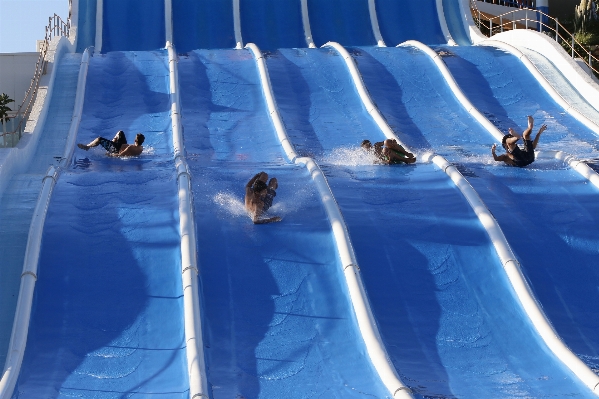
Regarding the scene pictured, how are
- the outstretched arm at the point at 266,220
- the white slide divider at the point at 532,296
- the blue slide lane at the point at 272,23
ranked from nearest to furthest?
1. the white slide divider at the point at 532,296
2. the outstretched arm at the point at 266,220
3. the blue slide lane at the point at 272,23

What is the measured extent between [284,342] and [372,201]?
7.83 feet

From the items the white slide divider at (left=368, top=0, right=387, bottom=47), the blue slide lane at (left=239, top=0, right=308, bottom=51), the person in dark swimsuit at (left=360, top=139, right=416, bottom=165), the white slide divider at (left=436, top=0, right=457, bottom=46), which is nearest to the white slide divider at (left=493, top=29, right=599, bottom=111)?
the white slide divider at (left=436, top=0, right=457, bottom=46)

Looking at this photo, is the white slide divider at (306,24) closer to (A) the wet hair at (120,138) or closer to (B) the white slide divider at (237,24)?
(B) the white slide divider at (237,24)

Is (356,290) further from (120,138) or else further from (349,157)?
(120,138)

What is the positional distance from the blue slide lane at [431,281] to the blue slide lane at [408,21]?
5873 mm

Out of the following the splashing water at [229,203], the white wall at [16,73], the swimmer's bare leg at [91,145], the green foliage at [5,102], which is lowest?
the splashing water at [229,203]

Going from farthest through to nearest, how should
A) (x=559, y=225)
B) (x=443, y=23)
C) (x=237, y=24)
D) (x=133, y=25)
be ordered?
1. (x=443, y=23)
2. (x=237, y=24)
3. (x=133, y=25)
4. (x=559, y=225)

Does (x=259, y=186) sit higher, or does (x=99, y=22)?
(x=99, y=22)

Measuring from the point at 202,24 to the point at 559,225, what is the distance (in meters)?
10.6

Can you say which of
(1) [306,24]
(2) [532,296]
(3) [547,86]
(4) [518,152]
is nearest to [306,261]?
(2) [532,296]

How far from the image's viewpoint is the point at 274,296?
7316 millimetres

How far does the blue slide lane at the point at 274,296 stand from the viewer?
20.9 feet

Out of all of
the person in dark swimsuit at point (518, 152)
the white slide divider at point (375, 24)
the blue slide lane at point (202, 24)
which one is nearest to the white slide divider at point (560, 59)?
the white slide divider at point (375, 24)

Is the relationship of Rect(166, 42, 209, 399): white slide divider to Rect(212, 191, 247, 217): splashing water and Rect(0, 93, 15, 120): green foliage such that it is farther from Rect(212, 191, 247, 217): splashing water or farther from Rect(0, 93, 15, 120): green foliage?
Rect(0, 93, 15, 120): green foliage
